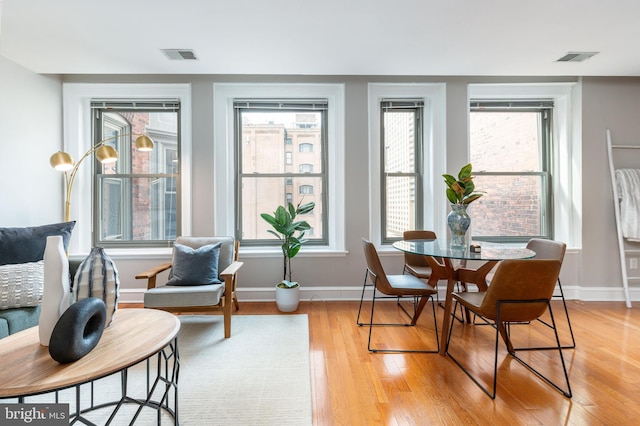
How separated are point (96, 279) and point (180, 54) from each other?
2.51 m

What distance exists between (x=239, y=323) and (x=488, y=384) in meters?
2.10

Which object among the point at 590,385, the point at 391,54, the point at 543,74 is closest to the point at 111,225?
the point at 391,54

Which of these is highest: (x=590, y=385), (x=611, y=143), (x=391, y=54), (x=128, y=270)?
(x=391, y=54)

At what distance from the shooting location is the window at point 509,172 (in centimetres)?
386

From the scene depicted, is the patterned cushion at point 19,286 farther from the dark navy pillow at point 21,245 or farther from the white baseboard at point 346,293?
the white baseboard at point 346,293

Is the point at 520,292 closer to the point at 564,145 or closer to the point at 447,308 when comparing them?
the point at 447,308

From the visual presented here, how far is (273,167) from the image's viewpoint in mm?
3818

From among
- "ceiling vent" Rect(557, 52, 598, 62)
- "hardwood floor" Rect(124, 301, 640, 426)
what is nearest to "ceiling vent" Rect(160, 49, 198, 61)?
"hardwood floor" Rect(124, 301, 640, 426)

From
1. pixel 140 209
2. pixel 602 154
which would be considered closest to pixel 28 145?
pixel 140 209

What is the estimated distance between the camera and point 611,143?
11.8 ft

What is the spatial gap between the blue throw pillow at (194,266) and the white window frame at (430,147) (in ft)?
5.94

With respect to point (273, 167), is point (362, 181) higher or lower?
lower

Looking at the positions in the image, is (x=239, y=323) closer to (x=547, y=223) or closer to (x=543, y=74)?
(x=547, y=223)

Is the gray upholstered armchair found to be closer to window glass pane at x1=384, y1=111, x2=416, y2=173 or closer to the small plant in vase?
the small plant in vase
